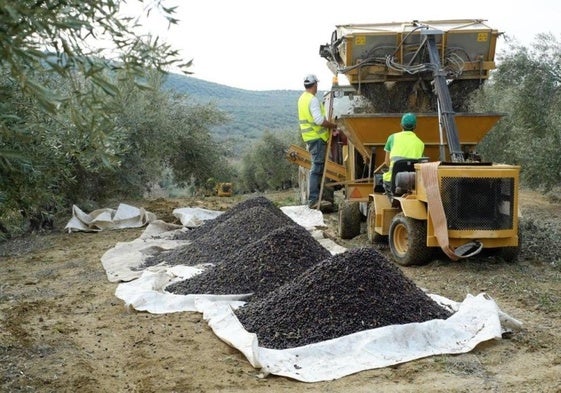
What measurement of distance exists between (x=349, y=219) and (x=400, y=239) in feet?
5.80

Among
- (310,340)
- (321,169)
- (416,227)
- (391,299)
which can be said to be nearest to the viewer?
(310,340)

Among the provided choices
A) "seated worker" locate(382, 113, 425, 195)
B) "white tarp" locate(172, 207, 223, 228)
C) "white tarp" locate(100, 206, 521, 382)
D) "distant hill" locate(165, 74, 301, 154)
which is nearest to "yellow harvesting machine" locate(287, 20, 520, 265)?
"seated worker" locate(382, 113, 425, 195)

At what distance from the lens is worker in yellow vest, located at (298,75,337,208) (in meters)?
11.7

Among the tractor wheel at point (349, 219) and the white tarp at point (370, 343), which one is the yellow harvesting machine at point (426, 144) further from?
the white tarp at point (370, 343)

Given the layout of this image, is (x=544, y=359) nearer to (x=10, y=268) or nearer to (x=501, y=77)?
(x=10, y=268)

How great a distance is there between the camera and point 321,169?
40.5ft

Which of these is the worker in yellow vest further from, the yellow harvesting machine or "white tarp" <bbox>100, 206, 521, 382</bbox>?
"white tarp" <bbox>100, 206, 521, 382</bbox>

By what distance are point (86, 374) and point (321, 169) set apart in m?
7.76

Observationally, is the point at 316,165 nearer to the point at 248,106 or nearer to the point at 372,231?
the point at 372,231

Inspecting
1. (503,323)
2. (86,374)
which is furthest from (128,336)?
(503,323)

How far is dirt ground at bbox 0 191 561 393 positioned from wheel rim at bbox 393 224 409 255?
40 centimetres

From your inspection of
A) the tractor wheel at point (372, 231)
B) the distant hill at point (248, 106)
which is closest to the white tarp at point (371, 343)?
the tractor wheel at point (372, 231)

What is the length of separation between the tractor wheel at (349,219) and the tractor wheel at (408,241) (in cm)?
164

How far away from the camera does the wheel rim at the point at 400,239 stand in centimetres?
890
